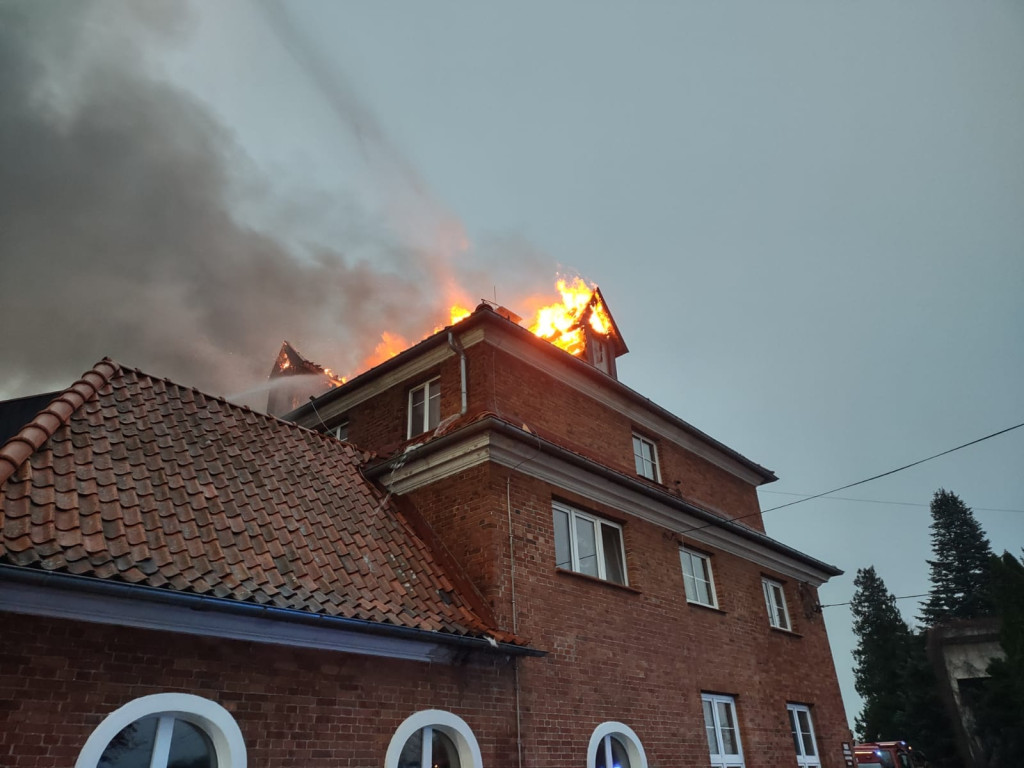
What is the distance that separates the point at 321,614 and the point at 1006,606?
27.5m

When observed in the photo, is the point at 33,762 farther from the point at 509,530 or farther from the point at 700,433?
the point at 700,433

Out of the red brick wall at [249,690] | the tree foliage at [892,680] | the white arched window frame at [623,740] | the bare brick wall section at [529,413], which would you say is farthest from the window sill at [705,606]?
the tree foliage at [892,680]

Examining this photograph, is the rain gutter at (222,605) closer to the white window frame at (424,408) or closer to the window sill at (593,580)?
the window sill at (593,580)

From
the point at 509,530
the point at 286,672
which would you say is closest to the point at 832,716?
the point at 509,530

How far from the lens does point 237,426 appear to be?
9664 mm

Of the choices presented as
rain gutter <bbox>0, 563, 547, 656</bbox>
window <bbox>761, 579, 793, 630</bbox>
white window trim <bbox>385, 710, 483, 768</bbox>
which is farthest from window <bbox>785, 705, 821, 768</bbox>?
rain gutter <bbox>0, 563, 547, 656</bbox>

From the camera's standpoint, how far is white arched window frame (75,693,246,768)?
529 cm

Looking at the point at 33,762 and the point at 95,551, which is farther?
the point at 95,551

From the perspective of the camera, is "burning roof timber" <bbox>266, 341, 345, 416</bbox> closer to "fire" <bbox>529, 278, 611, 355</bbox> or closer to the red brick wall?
"fire" <bbox>529, 278, 611, 355</bbox>

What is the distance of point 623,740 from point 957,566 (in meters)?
48.6

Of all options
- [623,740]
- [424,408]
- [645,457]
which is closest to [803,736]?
[623,740]

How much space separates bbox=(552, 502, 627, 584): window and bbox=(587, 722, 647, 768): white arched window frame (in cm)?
218

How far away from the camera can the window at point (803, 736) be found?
45.6 ft

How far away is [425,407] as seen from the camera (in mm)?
12102
